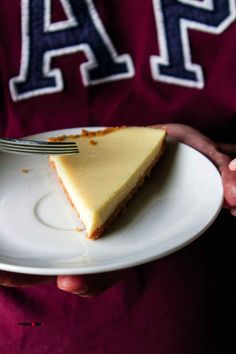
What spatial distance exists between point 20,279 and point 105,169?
19 cm

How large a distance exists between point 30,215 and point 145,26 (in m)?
0.37

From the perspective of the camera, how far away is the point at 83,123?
0.91 meters

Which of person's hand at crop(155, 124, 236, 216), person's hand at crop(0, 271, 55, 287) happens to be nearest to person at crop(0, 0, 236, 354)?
person's hand at crop(155, 124, 236, 216)

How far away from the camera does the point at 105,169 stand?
2.39 ft

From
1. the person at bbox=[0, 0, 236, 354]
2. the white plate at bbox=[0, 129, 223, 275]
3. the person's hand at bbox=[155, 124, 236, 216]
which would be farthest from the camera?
the person at bbox=[0, 0, 236, 354]

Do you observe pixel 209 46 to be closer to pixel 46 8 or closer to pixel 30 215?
pixel 46 8

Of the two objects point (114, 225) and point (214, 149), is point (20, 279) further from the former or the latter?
point (214, 149)

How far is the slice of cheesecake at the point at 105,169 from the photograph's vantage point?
2.16 ft

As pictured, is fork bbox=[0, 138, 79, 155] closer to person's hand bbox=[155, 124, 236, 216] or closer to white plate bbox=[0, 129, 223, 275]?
white plate bbox=[0, 129, 223, 275]

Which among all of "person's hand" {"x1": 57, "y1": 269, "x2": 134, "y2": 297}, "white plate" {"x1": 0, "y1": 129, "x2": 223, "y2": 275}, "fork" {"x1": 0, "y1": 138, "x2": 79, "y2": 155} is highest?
"fork" {"x1": 0, "y1": 138, "x2": 79, "y2": 155}

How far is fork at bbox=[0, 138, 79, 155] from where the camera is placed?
2.38 feet

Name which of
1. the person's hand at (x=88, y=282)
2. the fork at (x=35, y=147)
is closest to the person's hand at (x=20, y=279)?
the person's hand at (x=88, y=282)

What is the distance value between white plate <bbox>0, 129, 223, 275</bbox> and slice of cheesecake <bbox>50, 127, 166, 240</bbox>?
2cm

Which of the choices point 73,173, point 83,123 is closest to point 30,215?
point 73,173
